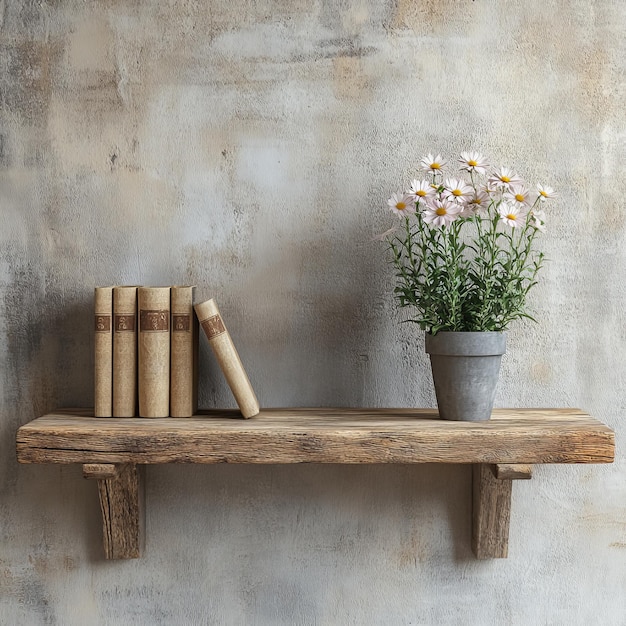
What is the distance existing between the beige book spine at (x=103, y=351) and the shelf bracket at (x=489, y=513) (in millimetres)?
696

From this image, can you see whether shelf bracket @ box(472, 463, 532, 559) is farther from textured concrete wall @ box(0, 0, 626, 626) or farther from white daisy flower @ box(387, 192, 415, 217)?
white daisy flower @ box(387, 192, 415, 217)

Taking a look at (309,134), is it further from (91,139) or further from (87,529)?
(87,529)

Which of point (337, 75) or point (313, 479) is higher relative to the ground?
point (337, 75)

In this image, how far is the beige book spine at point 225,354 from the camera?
1330mm

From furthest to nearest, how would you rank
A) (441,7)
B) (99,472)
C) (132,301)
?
(441,7) < (132,301) < (99,472)

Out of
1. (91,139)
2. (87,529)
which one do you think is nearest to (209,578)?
(87,529)

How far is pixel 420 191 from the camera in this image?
4.26 feet

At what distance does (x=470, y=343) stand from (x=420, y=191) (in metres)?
0.27

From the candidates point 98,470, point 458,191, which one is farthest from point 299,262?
point 98,470

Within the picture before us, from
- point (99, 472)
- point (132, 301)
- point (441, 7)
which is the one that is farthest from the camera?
point (441, 7)

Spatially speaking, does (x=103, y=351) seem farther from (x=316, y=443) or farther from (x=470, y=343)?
(x=470, y=343)

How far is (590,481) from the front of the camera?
1.50 meters

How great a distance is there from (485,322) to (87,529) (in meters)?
0.87

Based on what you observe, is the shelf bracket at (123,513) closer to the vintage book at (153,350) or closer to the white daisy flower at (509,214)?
the vintage book at (153,350)
